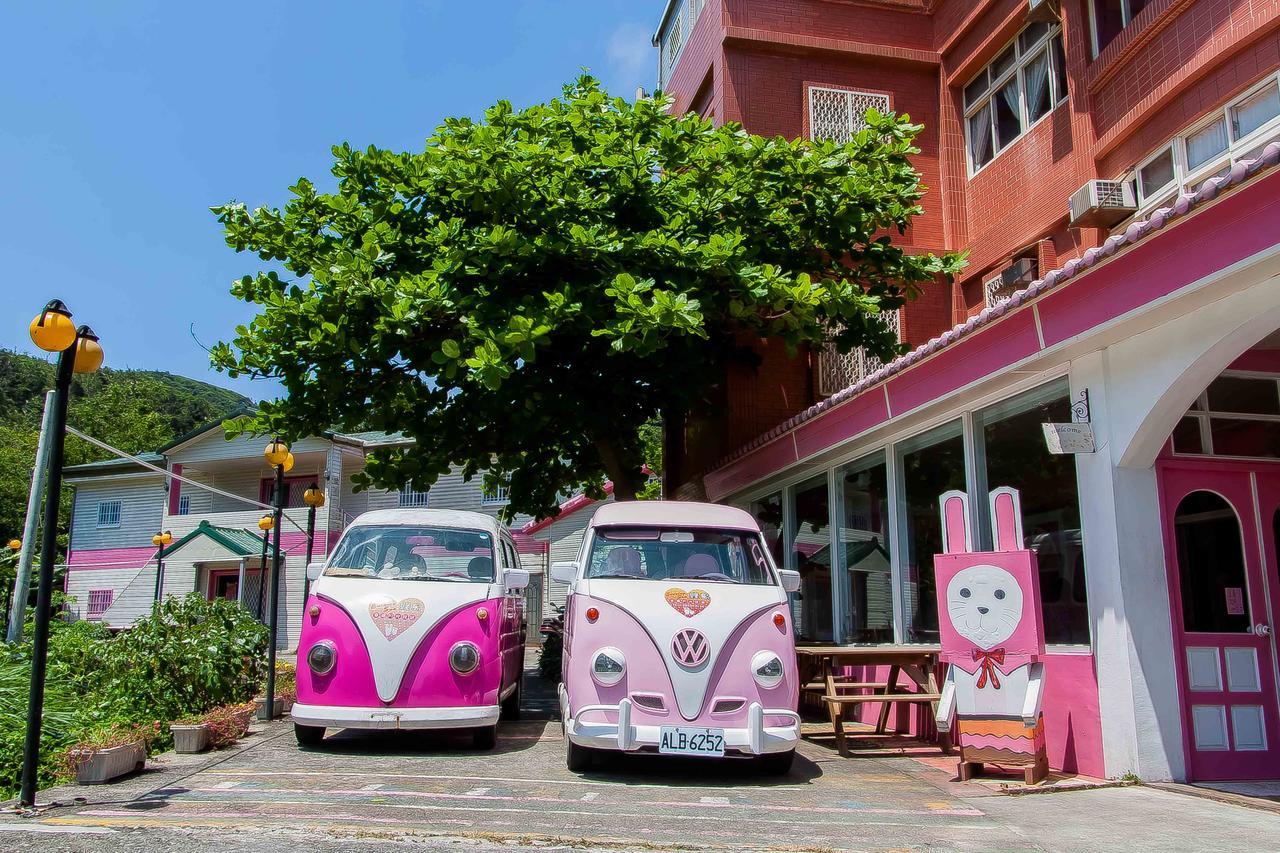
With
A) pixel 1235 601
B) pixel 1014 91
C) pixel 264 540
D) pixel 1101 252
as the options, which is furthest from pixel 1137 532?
pixel 264 540

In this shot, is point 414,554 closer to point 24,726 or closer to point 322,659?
point 322,659

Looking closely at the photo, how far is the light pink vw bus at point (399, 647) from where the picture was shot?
26.5ft

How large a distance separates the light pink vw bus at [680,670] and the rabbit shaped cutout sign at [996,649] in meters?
1.28

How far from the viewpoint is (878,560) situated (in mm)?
11016

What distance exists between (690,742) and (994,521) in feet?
9.50

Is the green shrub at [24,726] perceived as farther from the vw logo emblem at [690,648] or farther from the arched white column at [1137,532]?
the arched white column at [1137,532]

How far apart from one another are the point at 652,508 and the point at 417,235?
5728 mm

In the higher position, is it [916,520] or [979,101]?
[979,101]

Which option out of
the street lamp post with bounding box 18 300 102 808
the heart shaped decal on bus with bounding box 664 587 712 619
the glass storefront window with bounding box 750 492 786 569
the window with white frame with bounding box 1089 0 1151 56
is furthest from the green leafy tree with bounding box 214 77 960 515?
the street lamp post with bounding box 18 300 102 808

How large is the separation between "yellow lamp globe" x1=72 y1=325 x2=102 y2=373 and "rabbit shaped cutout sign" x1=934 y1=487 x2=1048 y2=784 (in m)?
6.36

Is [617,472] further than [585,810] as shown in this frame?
Yes

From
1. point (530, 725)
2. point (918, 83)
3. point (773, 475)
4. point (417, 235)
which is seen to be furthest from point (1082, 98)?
point (530, 725)

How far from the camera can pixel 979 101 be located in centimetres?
1548

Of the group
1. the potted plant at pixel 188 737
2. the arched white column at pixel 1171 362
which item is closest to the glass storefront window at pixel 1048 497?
the arched white column at pixel 1171 362
